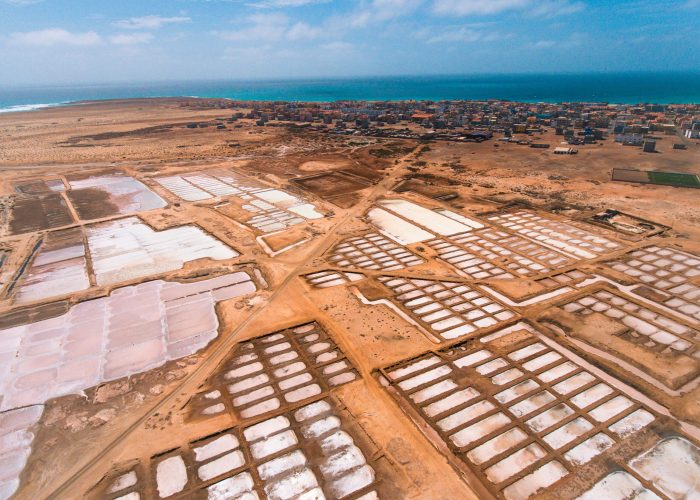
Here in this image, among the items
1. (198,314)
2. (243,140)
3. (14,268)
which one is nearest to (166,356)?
(198,314)

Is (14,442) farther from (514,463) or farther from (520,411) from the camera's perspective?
(520,411)

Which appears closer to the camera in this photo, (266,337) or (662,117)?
(266,337)

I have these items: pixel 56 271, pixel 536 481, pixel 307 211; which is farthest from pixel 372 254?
pixel 56 271

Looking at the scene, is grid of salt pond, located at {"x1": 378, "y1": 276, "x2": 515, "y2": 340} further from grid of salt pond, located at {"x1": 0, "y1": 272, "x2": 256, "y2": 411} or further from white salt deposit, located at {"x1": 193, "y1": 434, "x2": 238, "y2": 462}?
white salt deposit, located at {"x1": 193, "y1": 434, "x2": 238, "y2": 462}

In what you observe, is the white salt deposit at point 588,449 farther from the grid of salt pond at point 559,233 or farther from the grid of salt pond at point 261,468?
the grid of salt pond at point 559,233

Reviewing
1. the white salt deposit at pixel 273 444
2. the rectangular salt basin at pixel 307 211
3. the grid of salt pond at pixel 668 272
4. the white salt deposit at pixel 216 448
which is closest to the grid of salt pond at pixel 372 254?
the rectangular salt basin at pixel 307 211

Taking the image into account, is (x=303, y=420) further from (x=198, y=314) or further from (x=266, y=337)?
(x=198, y=314)
